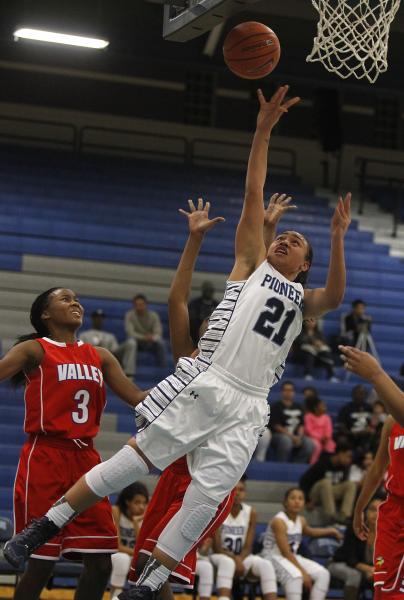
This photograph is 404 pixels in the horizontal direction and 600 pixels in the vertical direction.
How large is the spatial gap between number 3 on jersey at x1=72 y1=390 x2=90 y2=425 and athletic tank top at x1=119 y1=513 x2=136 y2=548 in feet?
15.4

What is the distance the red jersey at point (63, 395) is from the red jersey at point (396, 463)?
1.72 meters

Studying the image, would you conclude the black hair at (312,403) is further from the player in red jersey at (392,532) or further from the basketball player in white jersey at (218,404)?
the basketball player in white jersey at (218,404)

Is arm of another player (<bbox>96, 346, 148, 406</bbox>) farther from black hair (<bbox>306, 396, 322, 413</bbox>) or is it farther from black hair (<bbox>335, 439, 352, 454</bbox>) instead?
black hair (<bbox>306, 396, 322, 413</bbox>)

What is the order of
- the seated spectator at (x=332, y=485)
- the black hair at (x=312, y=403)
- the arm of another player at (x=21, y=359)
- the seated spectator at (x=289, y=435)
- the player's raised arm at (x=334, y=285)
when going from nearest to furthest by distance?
the player's raised arm at (x=334, y=285)
the arm of another player at (x=21, y=359)
the seated spectator at (x=332, y=485)
the seated spectator at (x=289, y=435)
the black hair at (x=312, y=403)

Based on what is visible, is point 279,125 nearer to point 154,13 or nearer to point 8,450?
point 154,13

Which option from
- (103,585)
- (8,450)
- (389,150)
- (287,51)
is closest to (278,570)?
(8,450)

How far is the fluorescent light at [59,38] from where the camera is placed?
14.2 meters

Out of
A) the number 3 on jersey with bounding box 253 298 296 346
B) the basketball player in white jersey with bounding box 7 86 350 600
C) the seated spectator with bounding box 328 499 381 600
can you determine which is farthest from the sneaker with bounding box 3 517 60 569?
the seated spectator with bounding box 328 499 381 600

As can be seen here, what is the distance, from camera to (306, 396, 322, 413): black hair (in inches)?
575

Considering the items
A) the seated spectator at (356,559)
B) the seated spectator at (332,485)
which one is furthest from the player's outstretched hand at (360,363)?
the seated spectator at (332,485)

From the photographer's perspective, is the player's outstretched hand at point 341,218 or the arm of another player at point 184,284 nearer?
the player's outstretched hand at point 341,218

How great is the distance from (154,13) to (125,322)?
20.0 ft

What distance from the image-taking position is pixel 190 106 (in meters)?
23.3

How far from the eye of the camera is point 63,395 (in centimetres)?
645
